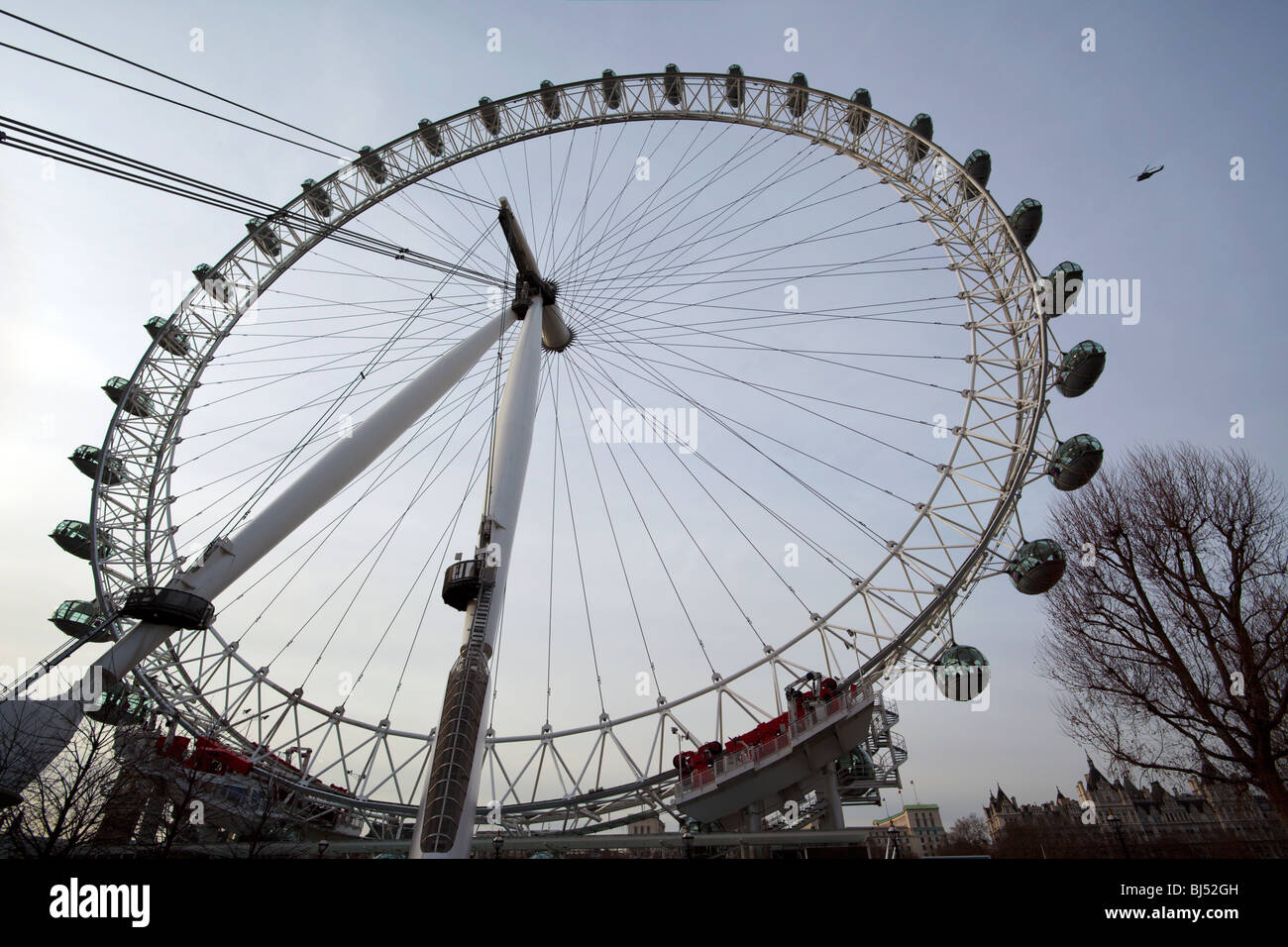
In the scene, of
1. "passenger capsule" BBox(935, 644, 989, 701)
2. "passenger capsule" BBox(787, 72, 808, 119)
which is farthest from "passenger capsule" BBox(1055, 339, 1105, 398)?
"passenger capsule" BBox(787, 72, 808, 119)

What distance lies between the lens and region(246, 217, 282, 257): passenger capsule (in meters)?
32.3

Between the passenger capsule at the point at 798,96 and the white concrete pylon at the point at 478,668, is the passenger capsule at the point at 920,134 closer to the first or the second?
the passenger capsule at the point at 798,96

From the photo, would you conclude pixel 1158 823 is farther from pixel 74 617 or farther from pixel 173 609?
pixel 74 617

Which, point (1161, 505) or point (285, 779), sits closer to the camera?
point (1161, 505)

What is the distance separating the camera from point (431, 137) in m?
32.7

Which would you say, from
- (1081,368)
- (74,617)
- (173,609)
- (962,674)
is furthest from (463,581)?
(74,617)

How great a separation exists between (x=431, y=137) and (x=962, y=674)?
3513 centimetres

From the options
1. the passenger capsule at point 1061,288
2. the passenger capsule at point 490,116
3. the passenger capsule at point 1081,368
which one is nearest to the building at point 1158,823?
the passenger capsule at point 1081,368
